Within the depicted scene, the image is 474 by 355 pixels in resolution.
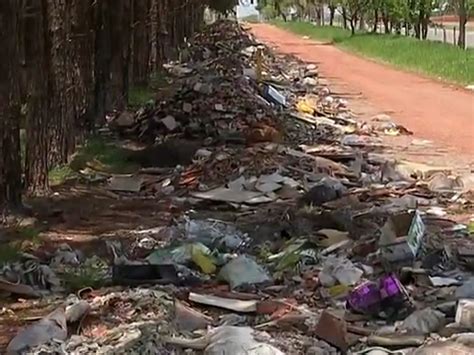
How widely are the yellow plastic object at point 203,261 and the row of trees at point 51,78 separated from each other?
7.68 ft

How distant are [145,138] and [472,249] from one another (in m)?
8.08

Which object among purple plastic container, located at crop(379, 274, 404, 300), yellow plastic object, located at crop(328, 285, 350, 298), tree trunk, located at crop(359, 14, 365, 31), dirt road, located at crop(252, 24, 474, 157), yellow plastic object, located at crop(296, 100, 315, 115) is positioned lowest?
dirt road, located at crop(252, 24, 474, 157)

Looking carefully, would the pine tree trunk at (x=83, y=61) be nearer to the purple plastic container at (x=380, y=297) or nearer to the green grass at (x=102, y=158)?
the green grass at (x=102, y=158)

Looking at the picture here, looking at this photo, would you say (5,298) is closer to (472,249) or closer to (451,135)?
(472,249)

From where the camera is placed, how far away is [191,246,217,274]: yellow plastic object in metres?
7.84

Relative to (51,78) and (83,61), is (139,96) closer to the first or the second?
(83,61)

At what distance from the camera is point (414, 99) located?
72.2ft

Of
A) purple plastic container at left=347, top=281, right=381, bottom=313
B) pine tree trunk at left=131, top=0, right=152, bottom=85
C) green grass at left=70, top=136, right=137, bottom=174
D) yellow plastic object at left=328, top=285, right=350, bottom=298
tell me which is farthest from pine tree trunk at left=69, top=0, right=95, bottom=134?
purple plastic container at left=347, top=281, right=381, bottom=313

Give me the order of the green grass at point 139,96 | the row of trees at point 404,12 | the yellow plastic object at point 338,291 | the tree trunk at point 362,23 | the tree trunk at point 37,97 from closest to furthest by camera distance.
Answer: the yellow plastic object at point 338,291 → the tree trunk at point 37,97 → the green grass at point 139,96 → the row of trees at point 404,12 → the tree trunk at point 362,23

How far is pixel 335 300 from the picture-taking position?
7.12 metres

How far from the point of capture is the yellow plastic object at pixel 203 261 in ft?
25.7

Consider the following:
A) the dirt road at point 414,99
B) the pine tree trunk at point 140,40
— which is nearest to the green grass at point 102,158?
the pine tree trunk at point 140,40

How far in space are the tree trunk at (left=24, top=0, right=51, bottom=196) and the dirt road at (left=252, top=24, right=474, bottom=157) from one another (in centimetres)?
646

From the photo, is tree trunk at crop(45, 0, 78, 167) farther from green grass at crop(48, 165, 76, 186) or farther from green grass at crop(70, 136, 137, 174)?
green grass at crop(70, 136, 137, 174)
